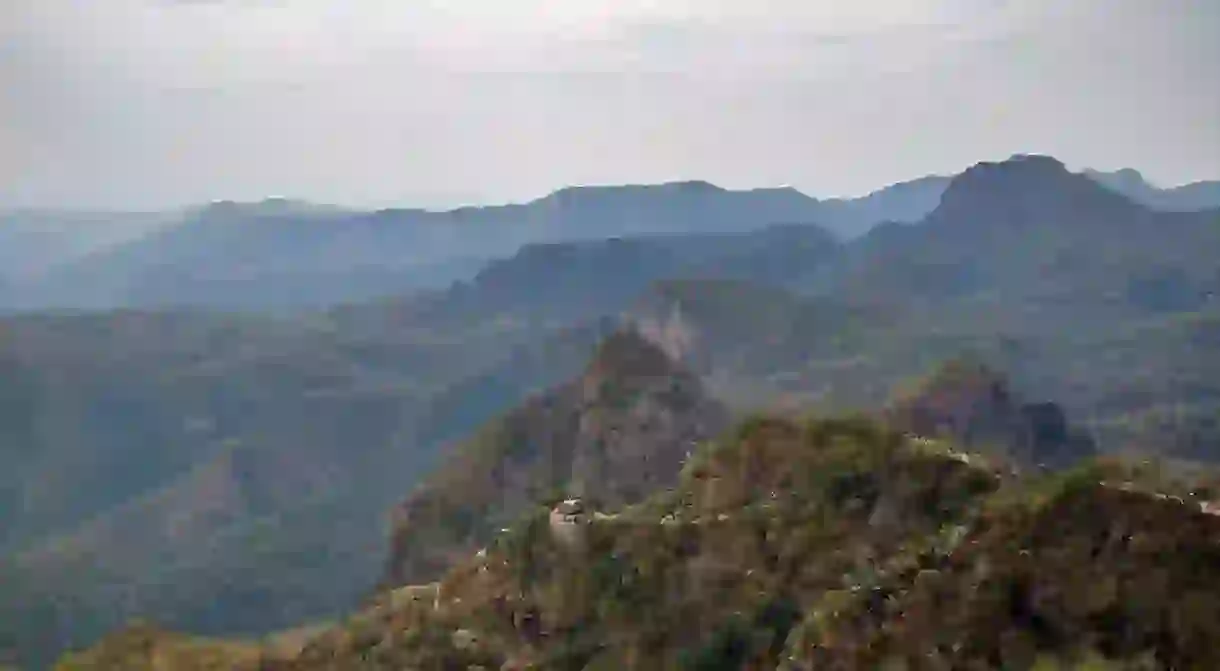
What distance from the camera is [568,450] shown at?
130250mm

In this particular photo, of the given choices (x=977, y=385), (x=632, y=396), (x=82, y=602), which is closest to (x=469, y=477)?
(x=632, y=396)

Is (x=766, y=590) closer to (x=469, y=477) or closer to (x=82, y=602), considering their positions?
(x=469, y=477)

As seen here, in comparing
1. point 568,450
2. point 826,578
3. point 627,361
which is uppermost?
point 826,578

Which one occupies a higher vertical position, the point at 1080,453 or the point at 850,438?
the point at 850,438

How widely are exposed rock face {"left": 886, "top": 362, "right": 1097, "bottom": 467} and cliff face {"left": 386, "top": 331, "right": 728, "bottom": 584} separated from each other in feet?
77.8

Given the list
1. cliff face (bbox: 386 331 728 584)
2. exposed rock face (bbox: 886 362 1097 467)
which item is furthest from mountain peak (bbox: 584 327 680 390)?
exposed rock face (bbox: 886 362 1097 467)

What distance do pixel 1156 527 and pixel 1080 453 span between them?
355 feet

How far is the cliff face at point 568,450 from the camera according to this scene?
12250cm

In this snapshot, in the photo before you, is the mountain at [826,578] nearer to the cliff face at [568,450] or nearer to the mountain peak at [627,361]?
the cliff face at [568,450]

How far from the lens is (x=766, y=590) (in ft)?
143

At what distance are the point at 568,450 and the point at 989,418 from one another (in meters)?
49.5

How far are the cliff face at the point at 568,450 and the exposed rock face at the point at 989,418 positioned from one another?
933 inches

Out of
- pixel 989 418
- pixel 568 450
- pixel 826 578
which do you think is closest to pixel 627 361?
pixel 568 450

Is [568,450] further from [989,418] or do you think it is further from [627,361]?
[989,418]
